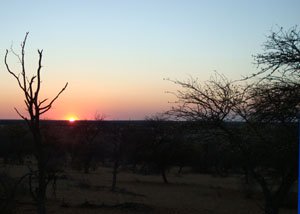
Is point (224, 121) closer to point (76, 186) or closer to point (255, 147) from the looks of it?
point (255, 147)

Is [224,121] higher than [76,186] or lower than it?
higher

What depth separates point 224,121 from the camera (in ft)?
38.4

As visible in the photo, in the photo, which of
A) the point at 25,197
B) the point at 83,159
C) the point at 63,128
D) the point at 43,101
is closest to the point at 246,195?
the point at 25,197

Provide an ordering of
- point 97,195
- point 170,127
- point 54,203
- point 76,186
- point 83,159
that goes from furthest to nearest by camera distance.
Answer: point 83,159
point 76,186
point 97,195
point 54,203
point 170,127

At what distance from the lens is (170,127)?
11.9 m

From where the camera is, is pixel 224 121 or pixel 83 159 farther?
pixel 83 159

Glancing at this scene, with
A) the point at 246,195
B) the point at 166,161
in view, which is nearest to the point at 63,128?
the point at 166,161

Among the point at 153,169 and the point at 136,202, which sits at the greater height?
the point at 153,169

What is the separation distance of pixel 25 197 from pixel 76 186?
29.2ft

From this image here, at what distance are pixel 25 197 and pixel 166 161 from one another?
969 inches

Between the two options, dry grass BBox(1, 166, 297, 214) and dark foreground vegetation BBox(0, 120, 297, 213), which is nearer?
dark foreground vegetation BBox(0, 120, 297, 213)

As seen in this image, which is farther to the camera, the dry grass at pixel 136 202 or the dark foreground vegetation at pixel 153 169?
the dry grass at pixel 136 202

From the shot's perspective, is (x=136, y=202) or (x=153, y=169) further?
(x=153, y=169)

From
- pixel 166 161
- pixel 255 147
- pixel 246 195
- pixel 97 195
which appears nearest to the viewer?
pixel 255 147
